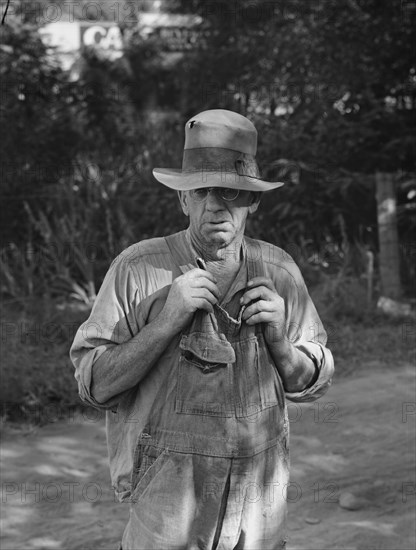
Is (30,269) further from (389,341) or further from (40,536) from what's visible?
(40,536)

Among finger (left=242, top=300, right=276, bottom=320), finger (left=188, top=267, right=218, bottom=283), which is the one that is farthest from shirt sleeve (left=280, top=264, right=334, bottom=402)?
finger (left=188, top=267, right=218, bottom=283)

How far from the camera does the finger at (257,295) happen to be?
2131 millimetres

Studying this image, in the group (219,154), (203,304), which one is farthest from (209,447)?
(219,154)

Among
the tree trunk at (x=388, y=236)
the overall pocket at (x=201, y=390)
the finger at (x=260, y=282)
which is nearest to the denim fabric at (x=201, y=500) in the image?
the overall pocket at (x=201, y=390)

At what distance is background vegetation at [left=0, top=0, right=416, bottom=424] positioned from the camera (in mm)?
9203

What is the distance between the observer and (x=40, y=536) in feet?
15.4

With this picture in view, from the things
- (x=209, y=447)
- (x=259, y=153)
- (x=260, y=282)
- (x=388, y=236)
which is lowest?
(x=388, y=236)

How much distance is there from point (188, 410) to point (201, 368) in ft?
0.39

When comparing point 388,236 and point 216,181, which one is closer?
point 216,181

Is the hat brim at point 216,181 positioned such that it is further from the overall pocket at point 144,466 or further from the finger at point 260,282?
the overall pocket at point 144,466

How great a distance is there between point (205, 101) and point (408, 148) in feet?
11.5

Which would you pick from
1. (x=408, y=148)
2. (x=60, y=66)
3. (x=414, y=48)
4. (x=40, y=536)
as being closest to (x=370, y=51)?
(x=414, y=48)

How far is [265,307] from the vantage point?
212 centimetres

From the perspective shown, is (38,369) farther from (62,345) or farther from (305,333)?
(305,333)
